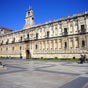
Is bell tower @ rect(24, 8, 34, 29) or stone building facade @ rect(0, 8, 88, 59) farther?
bell tower @ rect(24, 8, 34, 29)

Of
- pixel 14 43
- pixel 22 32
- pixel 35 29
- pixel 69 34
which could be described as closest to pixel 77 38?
pixel 69 34

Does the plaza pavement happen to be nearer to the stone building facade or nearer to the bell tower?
the stone building facade

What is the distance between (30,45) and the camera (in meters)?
51.0

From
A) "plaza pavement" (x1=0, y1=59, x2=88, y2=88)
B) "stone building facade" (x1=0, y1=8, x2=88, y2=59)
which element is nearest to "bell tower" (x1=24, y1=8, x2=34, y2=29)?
"stone building facade" (x1=0, y1=8, x2=88, y2=59)

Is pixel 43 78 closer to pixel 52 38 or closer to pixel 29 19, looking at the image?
pixel 52 38

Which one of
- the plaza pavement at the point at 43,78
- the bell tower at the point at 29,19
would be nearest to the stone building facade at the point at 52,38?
the bell tower at the point at 29,19

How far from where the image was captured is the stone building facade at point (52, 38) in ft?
121

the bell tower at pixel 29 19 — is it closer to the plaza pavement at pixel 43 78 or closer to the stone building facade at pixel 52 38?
the stone building facade at pixel 52 38

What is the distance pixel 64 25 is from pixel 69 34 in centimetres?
336

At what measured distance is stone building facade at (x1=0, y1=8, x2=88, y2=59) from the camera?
36.8m

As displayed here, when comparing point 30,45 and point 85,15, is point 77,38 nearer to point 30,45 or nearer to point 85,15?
point 85,15

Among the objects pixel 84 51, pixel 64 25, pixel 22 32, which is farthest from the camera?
pixel 22 32

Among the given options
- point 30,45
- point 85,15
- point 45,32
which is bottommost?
point 30,45

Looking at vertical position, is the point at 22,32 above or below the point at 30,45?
above
